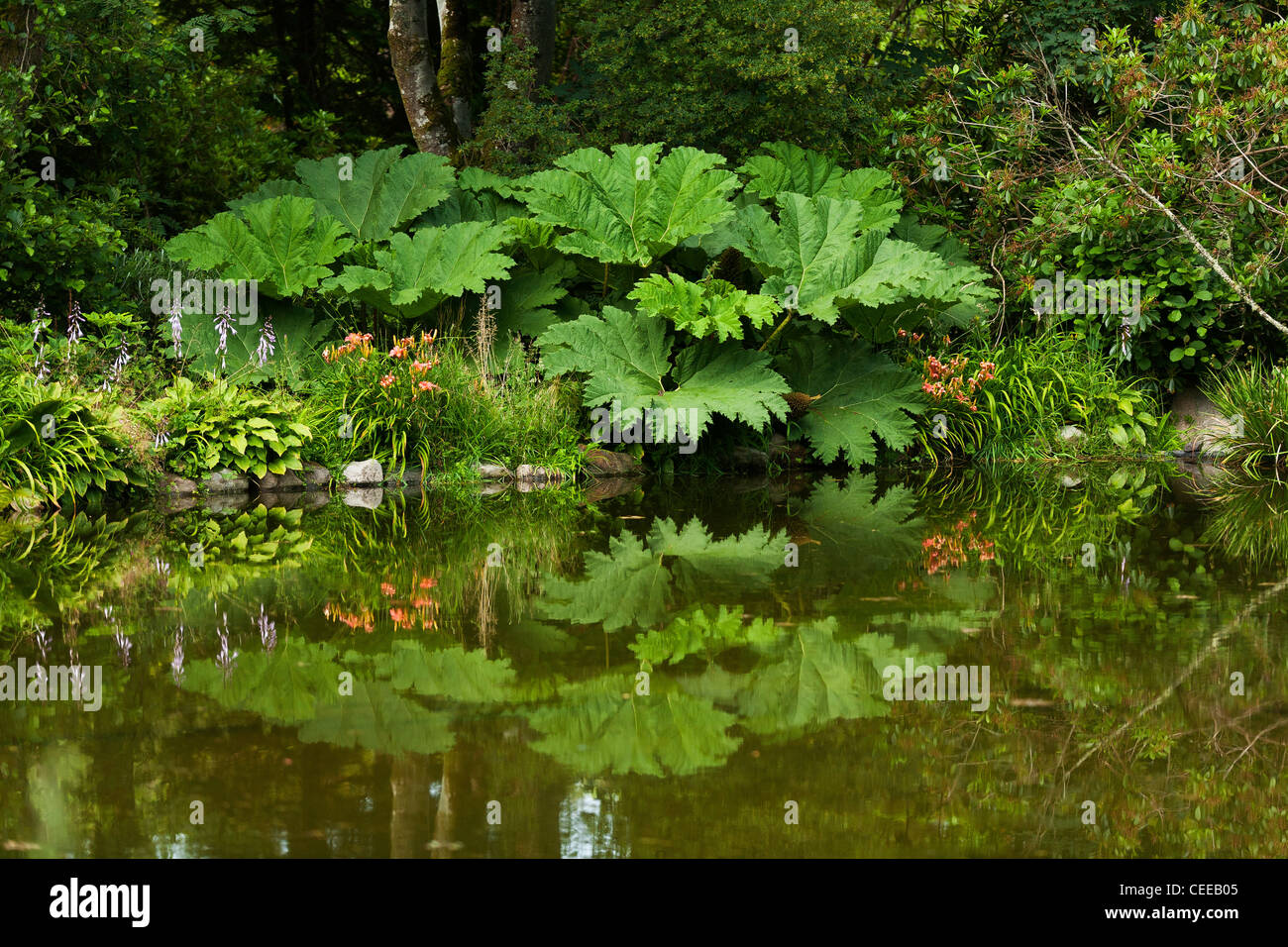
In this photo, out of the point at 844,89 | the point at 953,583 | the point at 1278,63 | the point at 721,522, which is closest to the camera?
the point at 953,583

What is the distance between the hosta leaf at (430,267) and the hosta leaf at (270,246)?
33 cm

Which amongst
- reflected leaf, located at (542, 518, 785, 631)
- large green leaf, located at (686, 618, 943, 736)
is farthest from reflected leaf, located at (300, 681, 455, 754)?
reflected leaf, located at (542, 518, 785, 631)

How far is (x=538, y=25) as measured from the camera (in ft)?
41.5

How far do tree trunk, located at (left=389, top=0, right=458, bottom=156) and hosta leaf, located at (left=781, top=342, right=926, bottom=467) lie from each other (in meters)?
4.51

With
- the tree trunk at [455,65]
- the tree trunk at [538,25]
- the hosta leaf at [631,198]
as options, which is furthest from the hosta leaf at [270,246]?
the tree trunk at [538,25]

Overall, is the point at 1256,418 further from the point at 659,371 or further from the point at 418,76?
the point at 418,76

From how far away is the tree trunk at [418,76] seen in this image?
470 inches

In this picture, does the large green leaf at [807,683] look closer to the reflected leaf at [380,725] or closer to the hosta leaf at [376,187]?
the reflected leaf at [380,725]

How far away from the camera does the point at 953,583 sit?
18.2 ft

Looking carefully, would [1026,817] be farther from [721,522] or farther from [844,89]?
[844,89]

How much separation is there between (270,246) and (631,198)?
284 cm

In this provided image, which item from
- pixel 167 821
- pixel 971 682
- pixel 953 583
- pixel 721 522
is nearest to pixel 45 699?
pixel 167 821

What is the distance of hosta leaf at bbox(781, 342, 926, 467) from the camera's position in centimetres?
964

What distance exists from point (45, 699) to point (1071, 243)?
30.1 feet
